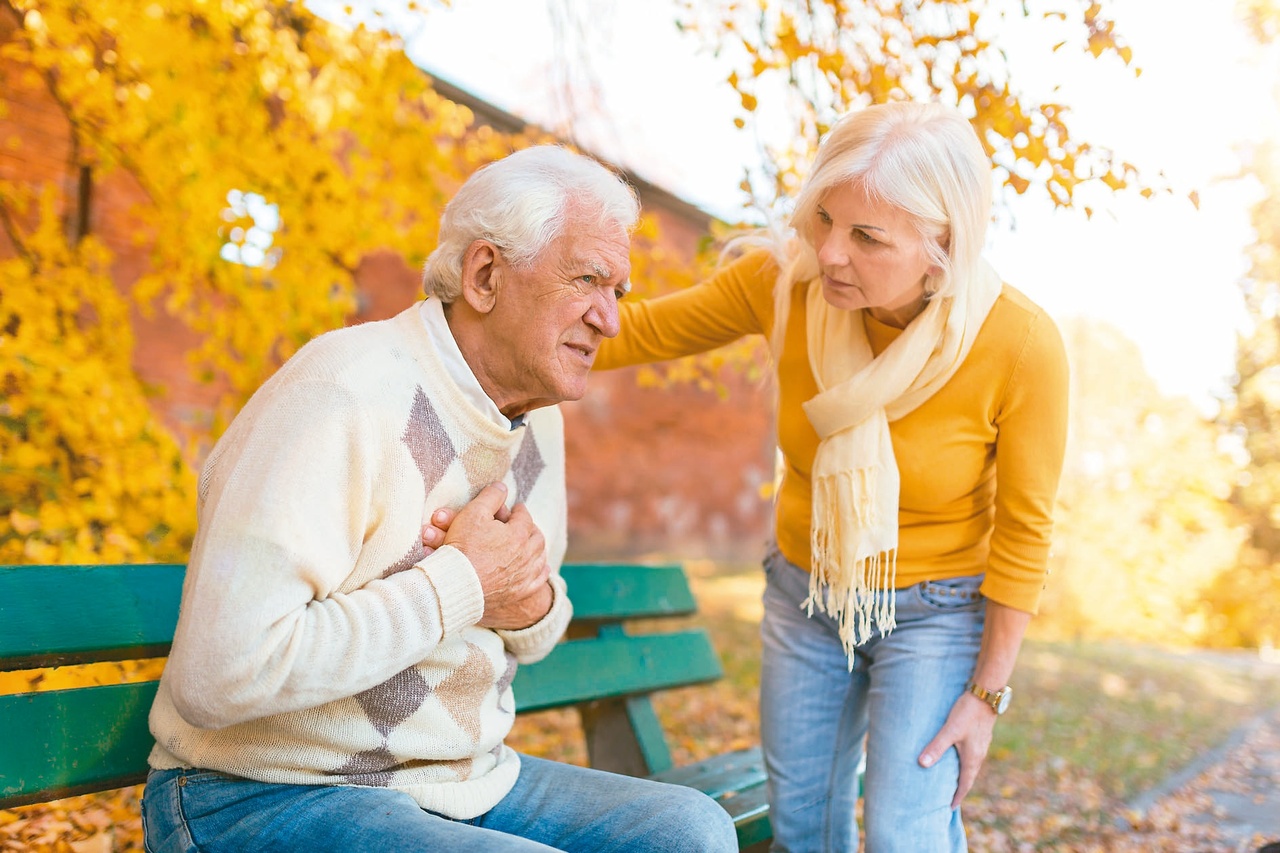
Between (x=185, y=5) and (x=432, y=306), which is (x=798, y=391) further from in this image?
(x=185, y=5)

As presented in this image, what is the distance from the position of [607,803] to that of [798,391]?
3.59ft

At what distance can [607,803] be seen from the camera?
2.13 meters

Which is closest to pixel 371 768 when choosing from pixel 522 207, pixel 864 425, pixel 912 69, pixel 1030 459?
pixel 522 207

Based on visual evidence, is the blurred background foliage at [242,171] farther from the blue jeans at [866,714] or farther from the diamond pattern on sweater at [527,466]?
the diamond pattern on sweater at [527,466]

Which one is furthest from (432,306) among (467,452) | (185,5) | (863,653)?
(185,5)

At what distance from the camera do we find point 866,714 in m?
2.73

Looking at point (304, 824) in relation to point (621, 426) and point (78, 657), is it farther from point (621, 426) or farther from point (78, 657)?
point (621, 426)

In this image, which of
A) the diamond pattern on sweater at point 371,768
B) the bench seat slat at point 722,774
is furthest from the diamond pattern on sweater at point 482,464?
the bench seat slat at point 722,774

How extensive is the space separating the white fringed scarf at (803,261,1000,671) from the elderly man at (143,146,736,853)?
0.59 meters

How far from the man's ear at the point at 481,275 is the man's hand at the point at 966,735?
1405mm

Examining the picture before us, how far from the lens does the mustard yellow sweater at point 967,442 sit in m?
2.27

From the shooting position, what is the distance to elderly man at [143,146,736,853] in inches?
64.1

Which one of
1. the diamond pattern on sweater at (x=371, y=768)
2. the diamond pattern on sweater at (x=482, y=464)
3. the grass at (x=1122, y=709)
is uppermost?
the diamond pattern on sweater at (x=482, y=464)

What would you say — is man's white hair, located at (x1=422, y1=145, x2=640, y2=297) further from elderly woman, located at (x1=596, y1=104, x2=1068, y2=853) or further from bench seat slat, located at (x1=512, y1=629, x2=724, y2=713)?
bench seat slat, located at (x1=512, y1=629, x2=724, y2=713)
